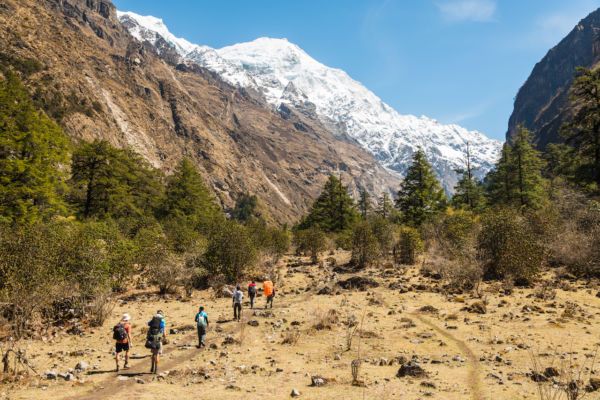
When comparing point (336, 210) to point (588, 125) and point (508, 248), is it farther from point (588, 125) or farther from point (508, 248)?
point (508, 248)

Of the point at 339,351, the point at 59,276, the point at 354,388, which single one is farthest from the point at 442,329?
the point at 59,276

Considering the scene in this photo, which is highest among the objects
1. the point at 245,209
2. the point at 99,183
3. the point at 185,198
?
the point at 245,209

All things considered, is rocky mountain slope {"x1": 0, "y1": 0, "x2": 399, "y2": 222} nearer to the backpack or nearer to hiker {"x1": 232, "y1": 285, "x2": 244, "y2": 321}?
hiker {"x1": 232, "y1": 285, "x2": 244, "y2": 321}

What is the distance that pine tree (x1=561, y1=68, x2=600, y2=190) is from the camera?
2895 centimetres

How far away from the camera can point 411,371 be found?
445 inches

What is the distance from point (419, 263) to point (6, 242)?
28995 mm

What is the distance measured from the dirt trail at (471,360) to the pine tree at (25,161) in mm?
23743

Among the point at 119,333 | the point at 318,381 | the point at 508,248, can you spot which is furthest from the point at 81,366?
the point at 508,248

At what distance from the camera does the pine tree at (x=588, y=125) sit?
28953 mm

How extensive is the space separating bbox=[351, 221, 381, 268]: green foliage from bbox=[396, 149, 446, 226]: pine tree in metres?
12.1

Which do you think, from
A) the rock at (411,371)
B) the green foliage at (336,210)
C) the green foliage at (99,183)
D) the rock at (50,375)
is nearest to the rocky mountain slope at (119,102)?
→ the green foliage at (99,183)

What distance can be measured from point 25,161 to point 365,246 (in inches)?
1015

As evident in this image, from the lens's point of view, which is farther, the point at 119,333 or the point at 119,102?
the point at 119,102

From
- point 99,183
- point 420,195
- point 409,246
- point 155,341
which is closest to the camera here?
point 155,341
